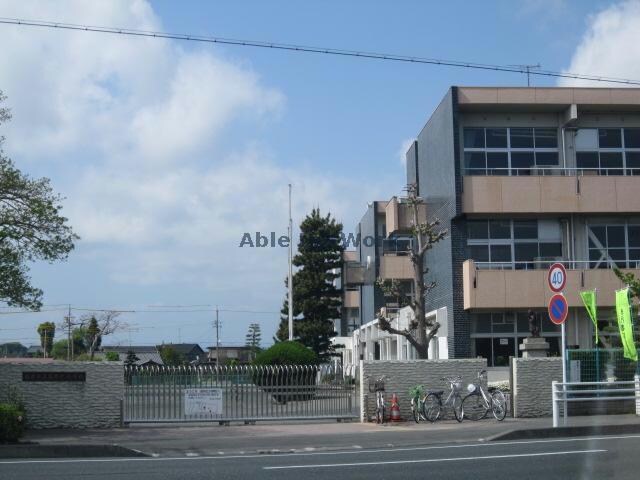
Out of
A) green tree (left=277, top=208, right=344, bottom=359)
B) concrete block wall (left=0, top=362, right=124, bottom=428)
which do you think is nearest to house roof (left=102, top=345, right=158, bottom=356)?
green tree (left=277, top=208, right=344, bottom=359)

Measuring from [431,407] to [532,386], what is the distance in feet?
9.20

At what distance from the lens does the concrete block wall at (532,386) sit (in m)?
22.4

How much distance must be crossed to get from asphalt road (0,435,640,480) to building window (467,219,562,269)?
61.6 feet

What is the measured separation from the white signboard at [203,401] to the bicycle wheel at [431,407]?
519cm

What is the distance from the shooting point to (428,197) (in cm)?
3884

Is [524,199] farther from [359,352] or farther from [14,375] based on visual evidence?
[359,352]

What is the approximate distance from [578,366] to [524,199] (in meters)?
12.8

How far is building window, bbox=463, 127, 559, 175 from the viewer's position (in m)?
35.0

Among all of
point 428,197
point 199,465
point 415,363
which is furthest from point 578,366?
point 428,197

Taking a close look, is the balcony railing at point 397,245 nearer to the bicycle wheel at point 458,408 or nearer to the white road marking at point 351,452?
the bicycle wheel at point 458,408

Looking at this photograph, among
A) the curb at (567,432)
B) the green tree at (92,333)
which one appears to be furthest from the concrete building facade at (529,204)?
the green tree at (92,333)

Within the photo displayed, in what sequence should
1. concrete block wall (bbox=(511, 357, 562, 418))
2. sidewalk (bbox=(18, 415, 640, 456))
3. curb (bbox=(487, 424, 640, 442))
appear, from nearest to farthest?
sidewalk (bbox=(18, 415, 640, 456))
curb (bbox=(487, 424, 640, 442))
concrete block wall (bbox=(511, 357, 562, 418))

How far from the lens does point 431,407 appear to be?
862 inches

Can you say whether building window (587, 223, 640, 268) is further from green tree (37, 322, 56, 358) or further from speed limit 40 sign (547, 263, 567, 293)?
green tree (37, 322, 56, 358)
